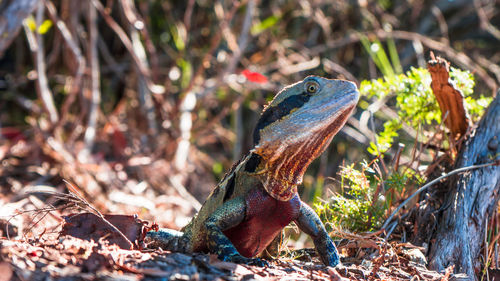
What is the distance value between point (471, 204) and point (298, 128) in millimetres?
1439

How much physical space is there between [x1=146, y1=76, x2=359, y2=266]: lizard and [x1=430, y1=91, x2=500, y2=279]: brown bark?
823 millimetres

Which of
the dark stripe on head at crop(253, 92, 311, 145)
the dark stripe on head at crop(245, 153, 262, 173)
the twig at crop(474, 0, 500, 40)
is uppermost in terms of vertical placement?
the twig at crop(474, 0, 500, 40)

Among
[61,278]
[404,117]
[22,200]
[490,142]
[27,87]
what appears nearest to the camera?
[61,278]

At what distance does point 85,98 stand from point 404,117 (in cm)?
461

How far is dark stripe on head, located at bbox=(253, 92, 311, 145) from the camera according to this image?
3237 millimetres

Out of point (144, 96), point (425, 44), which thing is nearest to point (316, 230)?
point (144, 96)

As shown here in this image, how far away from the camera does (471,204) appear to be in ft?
12.1

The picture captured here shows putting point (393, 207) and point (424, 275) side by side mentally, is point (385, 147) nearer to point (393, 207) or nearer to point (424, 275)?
point (393, 207)

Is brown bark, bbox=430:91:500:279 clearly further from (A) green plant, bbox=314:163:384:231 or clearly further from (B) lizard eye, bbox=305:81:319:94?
(B) lizard eye, bbox=305:81:319:94

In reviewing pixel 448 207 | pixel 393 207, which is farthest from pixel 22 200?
pixel 448 207

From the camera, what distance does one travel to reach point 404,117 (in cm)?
422

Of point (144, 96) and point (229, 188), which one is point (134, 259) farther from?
point (144, 96)

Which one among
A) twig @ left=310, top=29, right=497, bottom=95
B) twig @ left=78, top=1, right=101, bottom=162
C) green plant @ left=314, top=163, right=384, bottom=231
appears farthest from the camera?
twig @ left=310, top=29, right=497, bottom=95

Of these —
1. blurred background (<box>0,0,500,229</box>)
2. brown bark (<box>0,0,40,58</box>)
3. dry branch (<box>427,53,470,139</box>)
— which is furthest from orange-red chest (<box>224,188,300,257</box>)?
brown bark (<box>0,0,40,58</box>)
